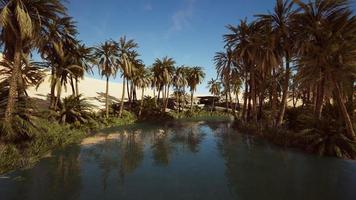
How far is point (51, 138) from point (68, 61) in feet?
41.6

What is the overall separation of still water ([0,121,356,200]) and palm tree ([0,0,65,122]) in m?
5.35

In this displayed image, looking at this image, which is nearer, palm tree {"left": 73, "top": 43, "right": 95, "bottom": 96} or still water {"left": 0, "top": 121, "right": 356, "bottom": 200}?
still water {"left": 0, "top": 121, "right": 356, "bottom": 200}

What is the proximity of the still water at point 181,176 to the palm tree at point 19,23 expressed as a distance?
5.35 m

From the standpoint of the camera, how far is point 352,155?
680 inches

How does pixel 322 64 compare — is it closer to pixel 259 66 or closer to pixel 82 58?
pixel 259 66

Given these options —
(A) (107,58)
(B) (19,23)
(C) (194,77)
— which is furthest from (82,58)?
(C) (194,77)

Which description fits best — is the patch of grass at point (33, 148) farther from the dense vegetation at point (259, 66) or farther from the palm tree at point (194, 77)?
the palm tree at point (194, 77)

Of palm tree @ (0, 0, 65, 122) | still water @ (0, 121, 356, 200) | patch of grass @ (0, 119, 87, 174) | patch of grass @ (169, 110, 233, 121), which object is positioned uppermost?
palm tree @ (0, 0, 65, 122)

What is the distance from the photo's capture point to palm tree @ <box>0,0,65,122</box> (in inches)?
579

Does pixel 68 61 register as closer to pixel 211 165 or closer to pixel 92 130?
pixel 92 130

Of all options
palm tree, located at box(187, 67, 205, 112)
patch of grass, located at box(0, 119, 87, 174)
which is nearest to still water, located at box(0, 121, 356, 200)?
patch of grass, located at box(0, 119, 87, 174)

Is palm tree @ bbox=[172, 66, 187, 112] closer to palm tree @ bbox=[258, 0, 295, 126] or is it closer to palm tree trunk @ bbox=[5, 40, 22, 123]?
palm tree @ bbox=[258, 0, 295, 126]

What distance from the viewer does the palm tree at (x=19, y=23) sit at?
14.7 meters

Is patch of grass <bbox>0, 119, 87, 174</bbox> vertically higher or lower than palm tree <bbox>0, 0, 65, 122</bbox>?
lower
